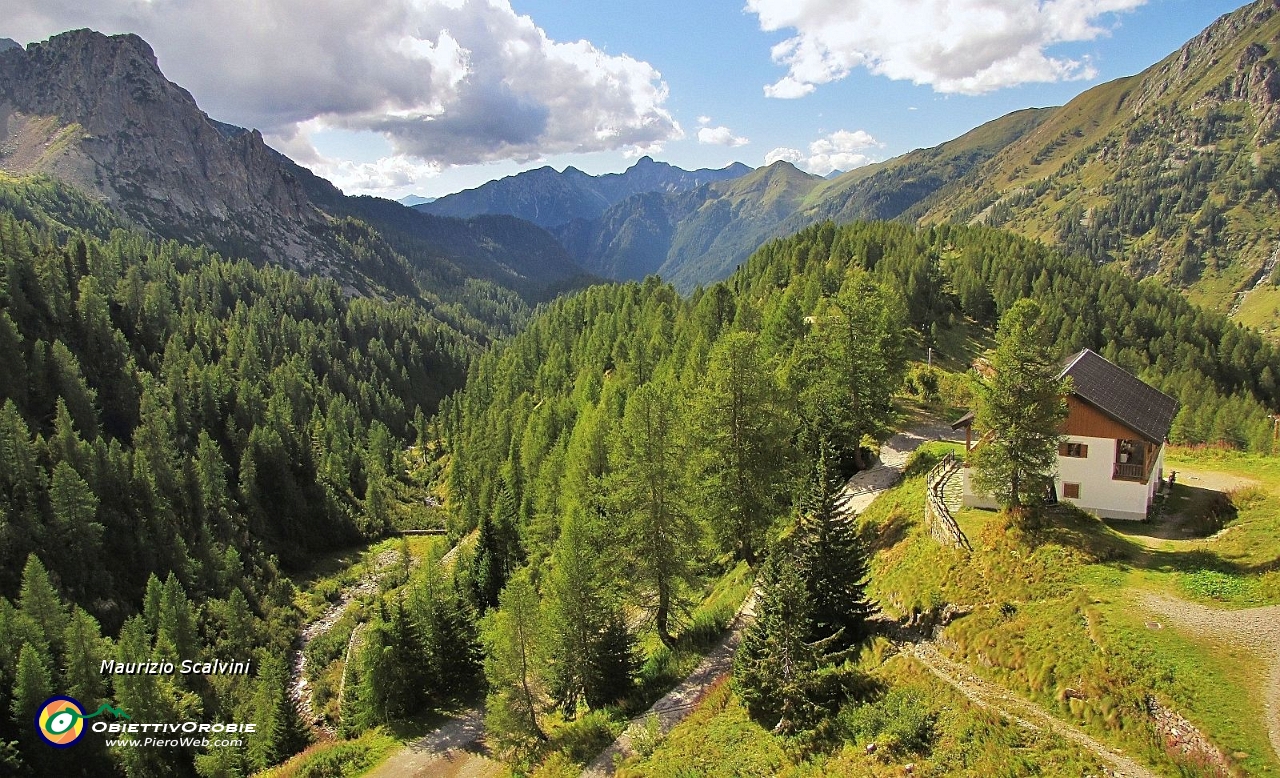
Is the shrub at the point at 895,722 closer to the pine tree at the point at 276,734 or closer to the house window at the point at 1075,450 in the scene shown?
the house window at the point at 1075,450

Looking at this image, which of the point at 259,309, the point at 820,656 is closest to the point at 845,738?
the point at 820,656

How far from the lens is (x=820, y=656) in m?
21.4

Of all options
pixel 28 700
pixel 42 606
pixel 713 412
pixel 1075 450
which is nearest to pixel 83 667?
pixel 28 700

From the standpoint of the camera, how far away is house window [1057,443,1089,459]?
3108 cm

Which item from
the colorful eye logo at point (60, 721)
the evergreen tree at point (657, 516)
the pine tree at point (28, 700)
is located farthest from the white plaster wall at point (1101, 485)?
the pine tree at point (28, 700)

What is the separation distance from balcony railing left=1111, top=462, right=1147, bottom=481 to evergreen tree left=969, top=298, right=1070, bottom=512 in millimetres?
6579

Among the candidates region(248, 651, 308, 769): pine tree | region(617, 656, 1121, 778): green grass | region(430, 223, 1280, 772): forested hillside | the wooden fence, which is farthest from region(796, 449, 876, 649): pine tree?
region(248, 651, 308, 769): pine tree

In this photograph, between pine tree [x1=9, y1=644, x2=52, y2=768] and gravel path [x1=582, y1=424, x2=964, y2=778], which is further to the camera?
pine tree [x1=9, y1=644, x2=52, y2=768]

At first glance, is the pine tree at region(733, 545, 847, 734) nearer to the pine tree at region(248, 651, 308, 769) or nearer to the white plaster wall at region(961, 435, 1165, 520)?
the white plaster wall at region(961, 435, 1165, 520)

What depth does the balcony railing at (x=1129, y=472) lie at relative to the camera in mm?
30016

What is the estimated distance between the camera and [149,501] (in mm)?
80750

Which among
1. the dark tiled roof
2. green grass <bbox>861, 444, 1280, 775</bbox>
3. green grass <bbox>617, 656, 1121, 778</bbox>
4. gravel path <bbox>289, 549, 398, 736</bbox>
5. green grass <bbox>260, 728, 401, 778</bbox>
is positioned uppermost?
the dark tiled roof

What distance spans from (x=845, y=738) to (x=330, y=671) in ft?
172

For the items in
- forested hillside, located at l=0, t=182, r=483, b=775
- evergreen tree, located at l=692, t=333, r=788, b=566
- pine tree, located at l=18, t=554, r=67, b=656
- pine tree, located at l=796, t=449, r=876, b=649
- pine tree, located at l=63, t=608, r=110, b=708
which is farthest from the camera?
pine tree, located at l=18, t=554, r=67, b=656
